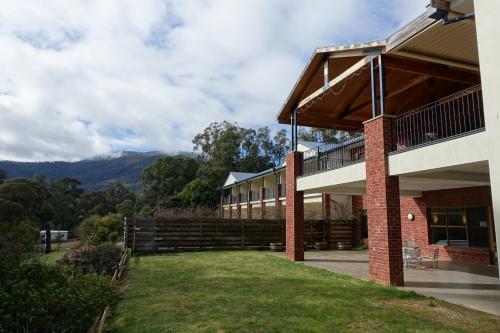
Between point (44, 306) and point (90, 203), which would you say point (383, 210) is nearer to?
point (44, 306)

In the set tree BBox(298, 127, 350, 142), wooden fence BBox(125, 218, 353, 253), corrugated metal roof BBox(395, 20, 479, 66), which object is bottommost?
wooden fence BBox(125, 218, 353, 253)

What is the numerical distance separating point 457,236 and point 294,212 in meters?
6.15

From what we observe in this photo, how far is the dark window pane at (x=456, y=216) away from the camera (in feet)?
44.8

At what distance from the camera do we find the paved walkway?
7.78 meters

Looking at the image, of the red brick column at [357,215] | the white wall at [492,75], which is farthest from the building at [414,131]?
the red brick column at [357,215]

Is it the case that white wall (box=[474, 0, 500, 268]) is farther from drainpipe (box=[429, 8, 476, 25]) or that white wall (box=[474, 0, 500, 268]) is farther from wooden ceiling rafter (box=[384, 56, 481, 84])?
wooden ceiling rafter (box=[384, 56, 481, 84])

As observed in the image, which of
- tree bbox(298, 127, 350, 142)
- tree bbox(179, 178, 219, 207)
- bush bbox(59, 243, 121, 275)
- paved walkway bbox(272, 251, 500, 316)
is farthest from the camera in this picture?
tree bbox(298, 127, 350, 142)

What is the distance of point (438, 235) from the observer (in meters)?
14.9

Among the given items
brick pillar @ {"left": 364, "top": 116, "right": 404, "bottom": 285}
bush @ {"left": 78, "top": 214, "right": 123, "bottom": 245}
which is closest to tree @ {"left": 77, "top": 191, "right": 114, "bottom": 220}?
bush @ {"left": 78, "top": 214, "right": 123, "bottom": 245}

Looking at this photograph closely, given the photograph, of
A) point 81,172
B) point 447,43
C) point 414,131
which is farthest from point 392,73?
point 81,172

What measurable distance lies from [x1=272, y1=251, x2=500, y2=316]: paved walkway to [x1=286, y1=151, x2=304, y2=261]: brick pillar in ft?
2.40

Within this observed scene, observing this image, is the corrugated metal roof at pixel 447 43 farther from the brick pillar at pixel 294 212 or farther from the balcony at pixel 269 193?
the balcony at pixel 269 193

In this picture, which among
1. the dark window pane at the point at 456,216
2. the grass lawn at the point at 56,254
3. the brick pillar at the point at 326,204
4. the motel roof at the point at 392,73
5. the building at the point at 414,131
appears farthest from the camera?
the brick pillar at the point at 326,204

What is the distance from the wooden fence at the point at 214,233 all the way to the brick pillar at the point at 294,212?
4613 millimetres
